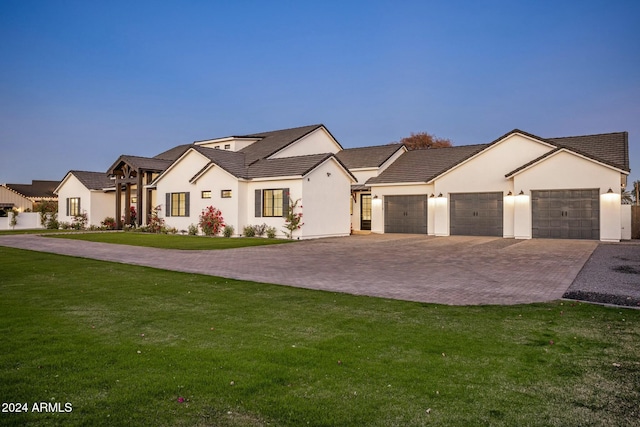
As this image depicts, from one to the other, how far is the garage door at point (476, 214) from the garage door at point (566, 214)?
196 cm

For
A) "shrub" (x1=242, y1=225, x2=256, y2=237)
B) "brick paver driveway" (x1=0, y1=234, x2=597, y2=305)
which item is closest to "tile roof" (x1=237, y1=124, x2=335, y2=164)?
"shrub" (x1=242, y1=225, x2=256, y2=237)

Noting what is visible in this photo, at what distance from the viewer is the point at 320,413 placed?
317 centimetres

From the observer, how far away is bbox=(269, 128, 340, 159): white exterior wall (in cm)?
2839

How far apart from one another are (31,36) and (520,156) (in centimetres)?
3050

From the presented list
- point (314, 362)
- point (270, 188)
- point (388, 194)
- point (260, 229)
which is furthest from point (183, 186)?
point (314, 362)

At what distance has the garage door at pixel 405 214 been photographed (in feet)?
82.8

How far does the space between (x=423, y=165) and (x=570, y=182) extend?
8790 mm

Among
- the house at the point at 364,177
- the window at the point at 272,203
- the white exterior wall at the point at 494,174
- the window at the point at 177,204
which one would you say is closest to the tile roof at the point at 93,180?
the window at the point at 177,204

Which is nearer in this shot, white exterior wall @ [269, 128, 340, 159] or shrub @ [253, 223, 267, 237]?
shrub @ [253, 223, 267, 237]

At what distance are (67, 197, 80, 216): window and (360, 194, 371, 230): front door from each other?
2258cm

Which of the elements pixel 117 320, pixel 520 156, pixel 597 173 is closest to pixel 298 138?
pixel 520 156

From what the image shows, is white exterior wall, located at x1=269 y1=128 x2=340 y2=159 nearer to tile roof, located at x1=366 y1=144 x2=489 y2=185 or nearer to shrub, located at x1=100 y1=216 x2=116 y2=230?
tile roof, located at x1=366 y1=144 x2=489 y2=185

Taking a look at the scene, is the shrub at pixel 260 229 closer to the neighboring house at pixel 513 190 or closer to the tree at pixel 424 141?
the neighboring house at pixel 513 190

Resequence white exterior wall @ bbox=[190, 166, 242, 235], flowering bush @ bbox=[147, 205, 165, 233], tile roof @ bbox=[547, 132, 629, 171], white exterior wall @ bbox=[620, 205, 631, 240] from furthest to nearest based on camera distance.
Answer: flowering bush @ bbox=[147, 205, 165, 233]
white exterior wall @ bbox=[190, 166, 242, 235]
white exterior wall @ bbox=[620, 205, 631, 240]
tile roof @ bbox=[547, 132, 629, 171]
